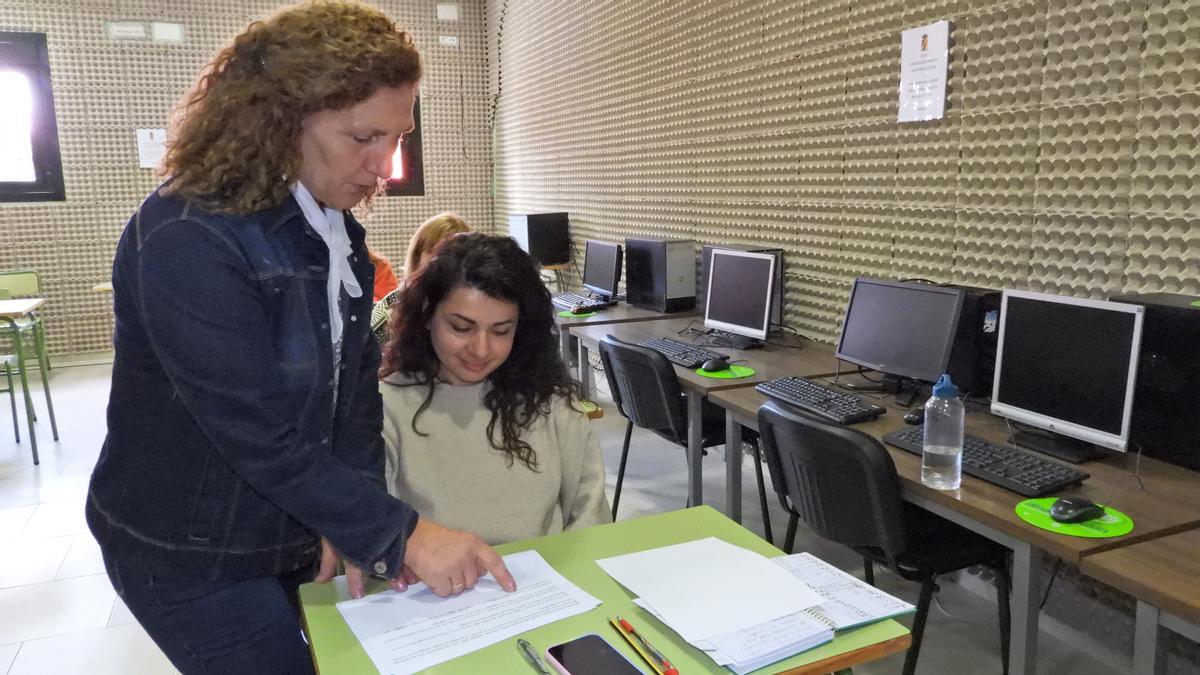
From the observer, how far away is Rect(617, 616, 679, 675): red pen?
1023 mm

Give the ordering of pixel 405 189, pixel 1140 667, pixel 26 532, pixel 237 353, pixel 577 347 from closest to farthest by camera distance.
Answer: pixel 237 353, pixel 1140 667, pixel 26 532, pixel 577 347, pixel 405 189

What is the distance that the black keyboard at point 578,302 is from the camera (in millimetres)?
4645

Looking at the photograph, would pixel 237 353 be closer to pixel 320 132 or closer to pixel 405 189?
pixel 320 132

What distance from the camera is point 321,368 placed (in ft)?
3.76

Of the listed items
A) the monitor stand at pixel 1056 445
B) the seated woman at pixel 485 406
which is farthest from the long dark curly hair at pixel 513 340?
the monitor stand at pixel 1056 445

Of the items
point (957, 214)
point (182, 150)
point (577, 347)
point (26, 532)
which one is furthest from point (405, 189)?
point (182, 150)

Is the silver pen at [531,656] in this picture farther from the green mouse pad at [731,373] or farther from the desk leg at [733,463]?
the green mouse pad at [731,373]

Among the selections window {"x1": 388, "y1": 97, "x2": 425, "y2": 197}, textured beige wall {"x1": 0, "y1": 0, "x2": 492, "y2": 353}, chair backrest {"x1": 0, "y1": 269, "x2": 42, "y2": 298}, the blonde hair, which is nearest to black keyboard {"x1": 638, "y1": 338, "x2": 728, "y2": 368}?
the blonde hair

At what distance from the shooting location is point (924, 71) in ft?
9.25

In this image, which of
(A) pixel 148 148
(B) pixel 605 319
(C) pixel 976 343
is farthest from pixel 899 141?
(A) pixel 148 148

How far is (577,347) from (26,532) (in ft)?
9.08

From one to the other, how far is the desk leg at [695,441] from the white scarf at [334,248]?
5.98ft

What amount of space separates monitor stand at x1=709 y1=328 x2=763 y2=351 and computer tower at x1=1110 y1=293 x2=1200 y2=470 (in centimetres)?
162

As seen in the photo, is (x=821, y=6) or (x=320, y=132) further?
(x=821, y=6)
